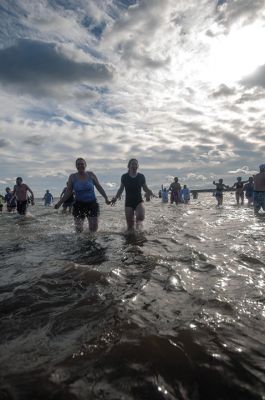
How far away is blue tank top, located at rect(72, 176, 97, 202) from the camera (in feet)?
26.3

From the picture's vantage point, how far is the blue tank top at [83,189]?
26.3ft

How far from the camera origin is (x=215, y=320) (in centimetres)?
263

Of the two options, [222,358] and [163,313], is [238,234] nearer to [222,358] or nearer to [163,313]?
[163,313]

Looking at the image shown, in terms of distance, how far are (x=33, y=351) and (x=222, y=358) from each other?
54.3 inches

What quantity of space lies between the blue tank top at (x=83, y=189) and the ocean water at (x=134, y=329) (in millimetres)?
3385

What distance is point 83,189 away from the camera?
26.4ft

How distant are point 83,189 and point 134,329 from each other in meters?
5.88

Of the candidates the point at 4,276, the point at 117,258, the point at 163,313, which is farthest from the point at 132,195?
the point at 163,313

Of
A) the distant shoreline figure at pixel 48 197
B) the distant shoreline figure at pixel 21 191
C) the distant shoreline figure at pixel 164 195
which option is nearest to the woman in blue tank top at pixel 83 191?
the distant shoreline figure at pixel 21 191

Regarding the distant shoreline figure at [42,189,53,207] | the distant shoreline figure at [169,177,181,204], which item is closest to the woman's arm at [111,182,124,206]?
the distant shoreline figure at [169,177,181,204]

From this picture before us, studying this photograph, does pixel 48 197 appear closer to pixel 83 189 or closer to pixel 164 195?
pixel 164 195

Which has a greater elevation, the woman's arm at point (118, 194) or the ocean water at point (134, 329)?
the woman's arm at point (118, 194)

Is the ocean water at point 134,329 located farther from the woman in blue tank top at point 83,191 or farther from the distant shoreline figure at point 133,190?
the distant shoreline figure at point 133,190

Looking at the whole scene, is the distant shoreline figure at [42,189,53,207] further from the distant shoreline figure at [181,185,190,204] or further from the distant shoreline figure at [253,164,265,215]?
the distant shoreline figure at [253,164,265,215]
